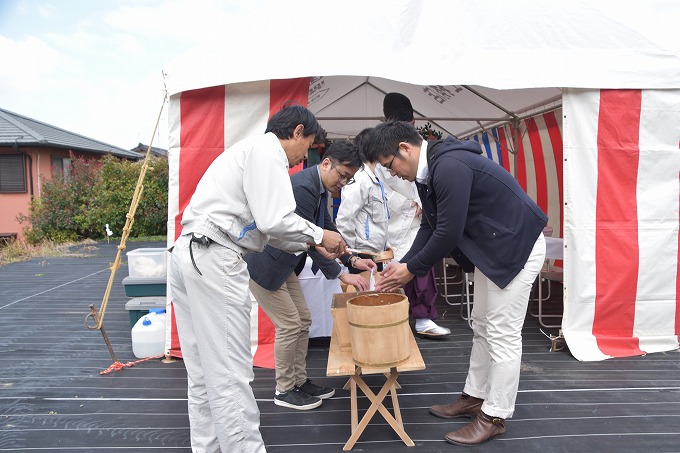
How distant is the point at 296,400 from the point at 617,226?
8.81 feet

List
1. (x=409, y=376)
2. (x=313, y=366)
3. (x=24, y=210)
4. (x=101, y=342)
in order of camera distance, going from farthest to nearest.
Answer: (x=24, y=210) < (x=101, y=342) < (x=313, y=366) < (x=409, y=376)

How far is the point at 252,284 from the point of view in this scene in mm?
2809

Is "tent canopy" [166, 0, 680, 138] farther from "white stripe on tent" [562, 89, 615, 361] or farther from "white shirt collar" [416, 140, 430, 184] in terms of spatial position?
"white shirt collar" [416, 140, 430, 184]

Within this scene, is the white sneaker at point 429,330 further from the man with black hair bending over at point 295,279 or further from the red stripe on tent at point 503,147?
the red stripe on tent at point 503,147

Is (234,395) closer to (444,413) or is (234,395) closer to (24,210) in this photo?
(444,413)

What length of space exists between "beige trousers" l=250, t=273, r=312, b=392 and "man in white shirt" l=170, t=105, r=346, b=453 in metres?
0.73

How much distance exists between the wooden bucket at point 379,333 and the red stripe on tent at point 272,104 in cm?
157

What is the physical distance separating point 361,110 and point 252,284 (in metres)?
4.82

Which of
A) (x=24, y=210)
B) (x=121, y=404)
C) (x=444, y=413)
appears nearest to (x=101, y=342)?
(x=121, y=404)

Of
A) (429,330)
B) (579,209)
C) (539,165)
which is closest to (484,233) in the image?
(579,209)

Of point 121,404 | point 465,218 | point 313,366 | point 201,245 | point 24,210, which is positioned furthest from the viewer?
point 24,210

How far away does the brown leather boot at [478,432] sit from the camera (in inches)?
94.1

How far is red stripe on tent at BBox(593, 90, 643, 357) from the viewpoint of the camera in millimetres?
3654

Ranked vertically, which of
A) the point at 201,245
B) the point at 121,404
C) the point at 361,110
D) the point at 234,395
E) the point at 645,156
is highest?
the point at 361,110
